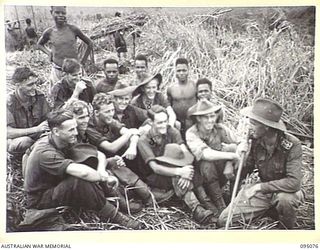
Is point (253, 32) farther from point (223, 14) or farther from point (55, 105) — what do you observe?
point (55, 105)

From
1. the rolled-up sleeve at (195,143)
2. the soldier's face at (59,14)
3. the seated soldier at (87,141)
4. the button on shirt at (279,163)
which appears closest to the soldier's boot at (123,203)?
the seated soldier at (87,141)

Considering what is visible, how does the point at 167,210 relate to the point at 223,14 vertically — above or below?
below

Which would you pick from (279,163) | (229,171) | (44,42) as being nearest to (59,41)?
(44,42)

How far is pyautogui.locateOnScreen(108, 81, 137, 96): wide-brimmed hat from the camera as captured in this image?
1.89 metres

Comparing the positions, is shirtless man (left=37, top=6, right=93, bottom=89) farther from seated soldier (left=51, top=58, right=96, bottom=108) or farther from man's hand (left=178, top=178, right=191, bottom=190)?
man's hand (left=178, top=178, right=191, bottom=190)

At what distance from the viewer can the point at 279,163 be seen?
1.90m

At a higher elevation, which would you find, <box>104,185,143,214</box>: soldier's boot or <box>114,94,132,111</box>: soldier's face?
<box>114,94,132,111</box>: soldier's face

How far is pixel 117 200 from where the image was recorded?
1873mm

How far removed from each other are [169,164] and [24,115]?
1.37 ft

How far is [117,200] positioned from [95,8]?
535mm

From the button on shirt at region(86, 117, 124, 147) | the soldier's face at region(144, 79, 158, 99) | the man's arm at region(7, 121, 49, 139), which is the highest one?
the soldier's face at region(144, 79, 158, 99)

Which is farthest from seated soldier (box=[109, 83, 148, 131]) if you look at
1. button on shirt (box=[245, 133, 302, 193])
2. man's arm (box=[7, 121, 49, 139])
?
button on shirt (box=[245, 133, 302, 193])
